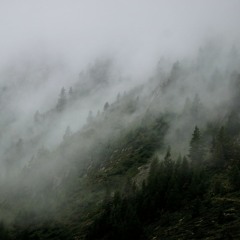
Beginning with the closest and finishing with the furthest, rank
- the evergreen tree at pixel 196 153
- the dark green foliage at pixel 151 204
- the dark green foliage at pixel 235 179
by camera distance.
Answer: the dark green foliage at pixel 151 204 → the dark green foliage at pixel 235 179 → the evergreen tree at pixel 196 153

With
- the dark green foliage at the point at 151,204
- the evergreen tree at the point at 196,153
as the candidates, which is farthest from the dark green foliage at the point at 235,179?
the evergreen tree at the point at 196,153

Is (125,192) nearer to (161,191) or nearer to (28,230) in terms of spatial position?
(161,191)

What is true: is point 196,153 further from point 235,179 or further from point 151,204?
point 151,204

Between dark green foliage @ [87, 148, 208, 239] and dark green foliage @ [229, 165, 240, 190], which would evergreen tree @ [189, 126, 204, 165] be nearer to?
dark green foliage @ [87, 148, 208, 239]

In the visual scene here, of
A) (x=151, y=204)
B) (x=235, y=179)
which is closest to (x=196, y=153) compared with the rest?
(x=235, y=179)

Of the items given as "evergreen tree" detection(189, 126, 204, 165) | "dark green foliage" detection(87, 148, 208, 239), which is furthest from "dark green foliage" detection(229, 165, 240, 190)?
"evergreen tree" detection(189, 126, 204, 165)

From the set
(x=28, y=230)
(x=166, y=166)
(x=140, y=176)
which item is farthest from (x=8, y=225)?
(x=166, y=166)

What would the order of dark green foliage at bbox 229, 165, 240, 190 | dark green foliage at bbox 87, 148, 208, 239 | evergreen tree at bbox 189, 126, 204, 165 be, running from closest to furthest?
dark green foliage at bbox 87, 148, 208, 239, dark green foliage at bbox 229, 165, 240, 190, evergreen tree at bbox 189, 126, 204, 165

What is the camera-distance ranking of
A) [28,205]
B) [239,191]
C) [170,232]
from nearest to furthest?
[170,232]
[239,191]
[28,205]

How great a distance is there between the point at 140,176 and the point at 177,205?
62.3m

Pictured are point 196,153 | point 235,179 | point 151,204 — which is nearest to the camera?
point 235,179

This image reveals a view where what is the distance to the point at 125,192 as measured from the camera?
159 m

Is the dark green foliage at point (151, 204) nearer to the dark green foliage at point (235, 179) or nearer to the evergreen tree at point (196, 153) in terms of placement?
the dark green foliage at point (235, 179)

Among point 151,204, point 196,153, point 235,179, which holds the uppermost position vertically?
point 196,153
